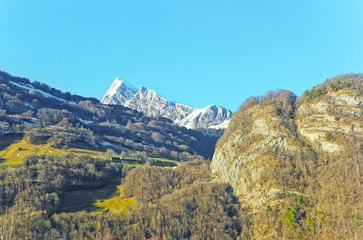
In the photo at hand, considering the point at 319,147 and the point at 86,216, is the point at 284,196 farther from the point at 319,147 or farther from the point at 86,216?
the point at 86,216

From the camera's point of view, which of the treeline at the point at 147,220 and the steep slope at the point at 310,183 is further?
the steep slope at the point at 310,183

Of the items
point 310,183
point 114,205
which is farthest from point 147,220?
point 310,183

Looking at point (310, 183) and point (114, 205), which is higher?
point (310, 183)

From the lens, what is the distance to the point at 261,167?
186125mm

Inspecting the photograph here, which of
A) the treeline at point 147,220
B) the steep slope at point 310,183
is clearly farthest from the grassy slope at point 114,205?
the steep slope at point 310,183

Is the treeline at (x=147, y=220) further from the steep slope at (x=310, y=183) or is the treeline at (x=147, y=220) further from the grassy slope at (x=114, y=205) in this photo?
the steep slope at (x=310, y=183)

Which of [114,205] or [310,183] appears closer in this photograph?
[310,183]

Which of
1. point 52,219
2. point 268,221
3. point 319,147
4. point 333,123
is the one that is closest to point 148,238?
point 52,219

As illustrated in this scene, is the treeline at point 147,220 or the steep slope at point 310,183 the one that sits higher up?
the steep slope at point 310,183

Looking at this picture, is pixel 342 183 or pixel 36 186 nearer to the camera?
pixel 342 183

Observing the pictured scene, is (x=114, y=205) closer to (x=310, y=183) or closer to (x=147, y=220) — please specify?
(x=147, y=220)

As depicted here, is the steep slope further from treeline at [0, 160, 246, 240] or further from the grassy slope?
the grassy slope

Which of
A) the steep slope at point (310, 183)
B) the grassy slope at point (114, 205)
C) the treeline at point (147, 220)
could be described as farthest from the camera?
the grassy slope at point (114, 205)

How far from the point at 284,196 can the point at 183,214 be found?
68659mm
